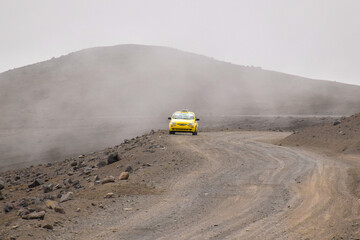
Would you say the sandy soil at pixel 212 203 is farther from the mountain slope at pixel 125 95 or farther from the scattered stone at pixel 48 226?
the mountain slope at pixel 125 95

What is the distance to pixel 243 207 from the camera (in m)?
11.4

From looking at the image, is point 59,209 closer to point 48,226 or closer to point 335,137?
point 48,226

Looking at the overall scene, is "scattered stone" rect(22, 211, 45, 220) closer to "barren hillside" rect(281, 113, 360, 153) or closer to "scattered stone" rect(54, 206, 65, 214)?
"scattered stone" rect(54, 206, 65, 214)

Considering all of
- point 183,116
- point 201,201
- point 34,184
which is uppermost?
point 183,116

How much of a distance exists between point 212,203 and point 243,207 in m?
0.92

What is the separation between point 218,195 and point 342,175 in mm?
5478

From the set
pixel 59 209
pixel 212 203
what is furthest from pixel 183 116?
pixel 59 209

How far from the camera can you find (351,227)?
8953 mm

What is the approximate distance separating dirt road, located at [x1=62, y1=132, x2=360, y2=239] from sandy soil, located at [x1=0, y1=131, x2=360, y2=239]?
2 centimetres

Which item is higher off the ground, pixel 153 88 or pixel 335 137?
pixel 153 88

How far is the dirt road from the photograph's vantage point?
9.12 meters

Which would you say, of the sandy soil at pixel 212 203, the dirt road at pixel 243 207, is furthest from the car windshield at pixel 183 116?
the dirt road at pixel 243 207

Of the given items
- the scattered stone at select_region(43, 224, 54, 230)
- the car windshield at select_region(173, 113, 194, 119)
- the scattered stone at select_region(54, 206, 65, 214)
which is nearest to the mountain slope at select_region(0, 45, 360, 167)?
the car windshield at select_region(173, 113, 194, 119)

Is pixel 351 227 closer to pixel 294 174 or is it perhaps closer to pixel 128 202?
pixel 128 202
